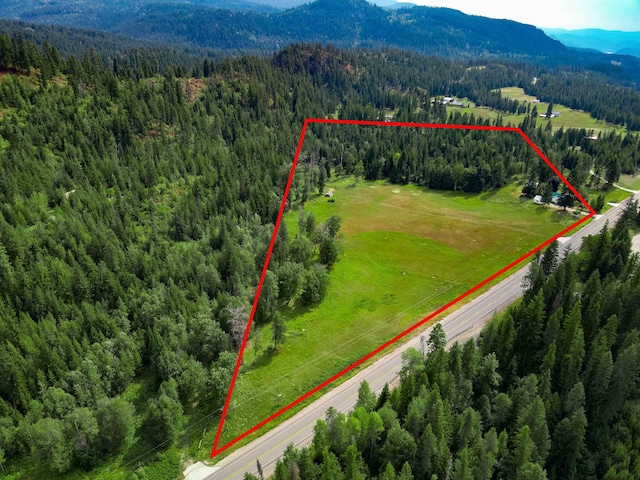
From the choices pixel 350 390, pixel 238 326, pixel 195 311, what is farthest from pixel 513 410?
pixel 195 311

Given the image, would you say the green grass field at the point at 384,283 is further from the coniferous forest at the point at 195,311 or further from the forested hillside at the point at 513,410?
the forested hillside at the point at 513,410

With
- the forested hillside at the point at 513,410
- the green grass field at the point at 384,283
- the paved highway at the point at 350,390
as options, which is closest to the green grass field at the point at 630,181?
the green grass field at the point at 384,283

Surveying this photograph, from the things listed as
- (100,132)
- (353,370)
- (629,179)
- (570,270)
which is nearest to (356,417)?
(353,370)

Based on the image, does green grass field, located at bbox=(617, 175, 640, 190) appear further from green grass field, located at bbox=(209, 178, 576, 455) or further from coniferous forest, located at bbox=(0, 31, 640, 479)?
green grass field, located at bbox=(209, 178, 576, 455)

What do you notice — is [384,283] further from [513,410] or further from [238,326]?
[513,410]

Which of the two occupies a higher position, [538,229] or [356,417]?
[538,229]

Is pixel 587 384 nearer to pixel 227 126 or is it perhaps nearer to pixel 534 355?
pixel 534 355
